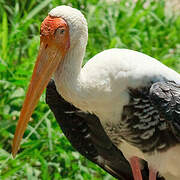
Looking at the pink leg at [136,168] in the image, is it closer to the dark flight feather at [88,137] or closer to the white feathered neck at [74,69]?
the dark flight feather at [88,137]

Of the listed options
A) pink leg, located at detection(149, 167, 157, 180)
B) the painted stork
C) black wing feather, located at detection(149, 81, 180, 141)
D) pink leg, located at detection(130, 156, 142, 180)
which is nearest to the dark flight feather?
pink leg, located at detection(130, 156, 142, 180)

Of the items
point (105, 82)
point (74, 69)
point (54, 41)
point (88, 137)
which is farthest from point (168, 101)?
point (88, 137)

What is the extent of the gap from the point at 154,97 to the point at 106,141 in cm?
75

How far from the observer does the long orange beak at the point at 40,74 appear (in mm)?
3646

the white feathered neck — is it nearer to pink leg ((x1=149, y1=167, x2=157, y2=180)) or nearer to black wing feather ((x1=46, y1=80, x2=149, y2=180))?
black wing feather ((x1=46, y1=80, x2=149, y2=180))

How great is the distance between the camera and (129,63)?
369 cm

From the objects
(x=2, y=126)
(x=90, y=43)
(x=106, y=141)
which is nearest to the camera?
(x=106, y=141)

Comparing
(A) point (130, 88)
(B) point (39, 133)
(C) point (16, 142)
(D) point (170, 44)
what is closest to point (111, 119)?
(A) point (130, 88)

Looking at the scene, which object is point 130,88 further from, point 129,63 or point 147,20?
point 147,20

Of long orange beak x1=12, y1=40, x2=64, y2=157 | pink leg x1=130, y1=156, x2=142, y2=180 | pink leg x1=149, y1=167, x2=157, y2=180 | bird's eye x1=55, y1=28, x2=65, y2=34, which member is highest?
bird's eye x1=55, y1=28, x2=65, y2=34

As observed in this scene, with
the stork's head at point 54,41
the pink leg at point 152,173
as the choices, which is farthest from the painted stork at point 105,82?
the pink leg at point 152,173

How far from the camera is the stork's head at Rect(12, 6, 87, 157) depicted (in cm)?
357

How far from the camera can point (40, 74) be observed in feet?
12.2

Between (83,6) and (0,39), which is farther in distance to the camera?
(83,6)
